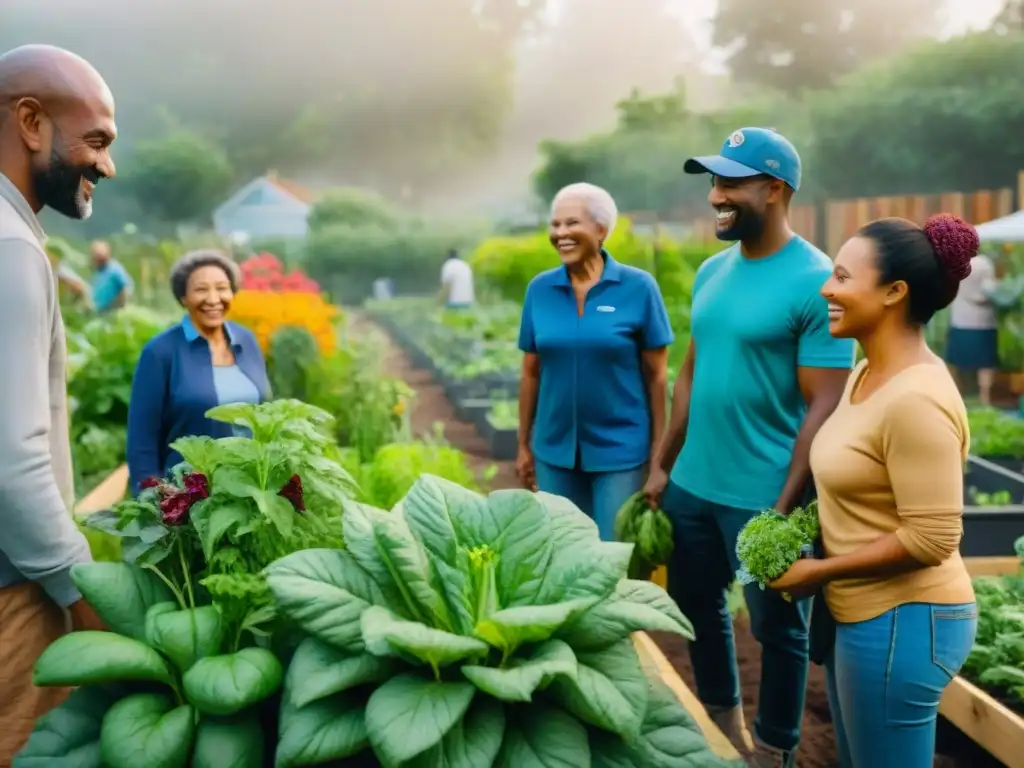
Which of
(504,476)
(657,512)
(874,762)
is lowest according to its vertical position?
(504,476)

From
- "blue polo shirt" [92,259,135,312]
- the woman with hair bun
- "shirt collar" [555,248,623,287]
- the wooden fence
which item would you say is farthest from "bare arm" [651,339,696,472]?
"blue polo shirt" [92,259,135,312]

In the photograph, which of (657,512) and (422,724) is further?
(657,512)

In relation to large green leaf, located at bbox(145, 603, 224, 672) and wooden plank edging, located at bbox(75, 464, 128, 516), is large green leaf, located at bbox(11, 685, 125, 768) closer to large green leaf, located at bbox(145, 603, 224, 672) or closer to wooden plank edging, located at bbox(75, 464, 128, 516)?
large green leaf, located at bbox(145, 603, 224, 672)

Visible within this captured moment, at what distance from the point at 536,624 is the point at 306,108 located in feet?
102

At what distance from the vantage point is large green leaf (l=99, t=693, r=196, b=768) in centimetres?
112

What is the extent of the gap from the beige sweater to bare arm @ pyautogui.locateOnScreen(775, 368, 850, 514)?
388 mm

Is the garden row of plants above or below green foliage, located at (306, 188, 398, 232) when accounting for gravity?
below

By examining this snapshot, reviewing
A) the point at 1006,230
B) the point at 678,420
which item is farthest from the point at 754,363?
the point at 1006,230

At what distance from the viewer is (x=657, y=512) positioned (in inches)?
95.2

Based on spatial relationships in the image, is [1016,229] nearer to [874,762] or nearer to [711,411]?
[711,411]

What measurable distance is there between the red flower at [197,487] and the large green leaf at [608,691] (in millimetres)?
567

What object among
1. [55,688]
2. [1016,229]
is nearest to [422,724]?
[55,688]

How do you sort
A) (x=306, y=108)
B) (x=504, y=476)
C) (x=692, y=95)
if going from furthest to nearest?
(x=306, y=108)
(x=692, y=95)
(x=504, y=476)

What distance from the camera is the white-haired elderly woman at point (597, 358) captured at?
106 inches
